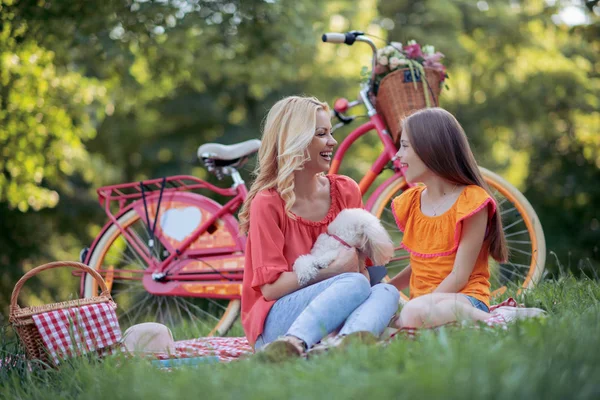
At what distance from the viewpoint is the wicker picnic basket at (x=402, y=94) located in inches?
164

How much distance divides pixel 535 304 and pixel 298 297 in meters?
1.23

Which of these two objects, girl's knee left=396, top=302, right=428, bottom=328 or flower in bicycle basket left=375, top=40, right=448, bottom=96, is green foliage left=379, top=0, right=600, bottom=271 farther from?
girl's knee left=396, top=302, right=428, bottom=328

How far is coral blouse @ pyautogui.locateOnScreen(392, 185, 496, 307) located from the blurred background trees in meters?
0.98

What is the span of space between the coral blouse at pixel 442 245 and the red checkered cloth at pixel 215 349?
0.89 meters

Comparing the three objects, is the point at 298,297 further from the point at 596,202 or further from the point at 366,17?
the point at 366,17

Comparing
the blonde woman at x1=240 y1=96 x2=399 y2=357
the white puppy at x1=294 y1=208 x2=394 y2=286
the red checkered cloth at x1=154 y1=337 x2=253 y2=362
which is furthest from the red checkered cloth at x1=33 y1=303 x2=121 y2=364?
the white puppy at x1=294 y1=208 x2=394 y2=286

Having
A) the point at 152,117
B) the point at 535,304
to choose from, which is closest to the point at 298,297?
the point at 535,304

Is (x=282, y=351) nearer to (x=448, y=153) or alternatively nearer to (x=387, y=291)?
(x=387, y=291)

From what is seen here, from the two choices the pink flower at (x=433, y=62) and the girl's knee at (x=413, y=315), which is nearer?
the girl's knee at (x=413, y=315)

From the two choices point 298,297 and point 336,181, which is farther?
point 336,181

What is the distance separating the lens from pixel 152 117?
13.2 meters

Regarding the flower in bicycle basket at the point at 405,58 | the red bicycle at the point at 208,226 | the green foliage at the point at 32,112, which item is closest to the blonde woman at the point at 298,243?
the red bicycle at the point at 208,226

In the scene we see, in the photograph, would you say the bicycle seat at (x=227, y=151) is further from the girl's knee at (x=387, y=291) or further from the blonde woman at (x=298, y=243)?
the girl's knee at (x=387, y=291)

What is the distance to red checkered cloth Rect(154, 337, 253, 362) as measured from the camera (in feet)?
10.9
